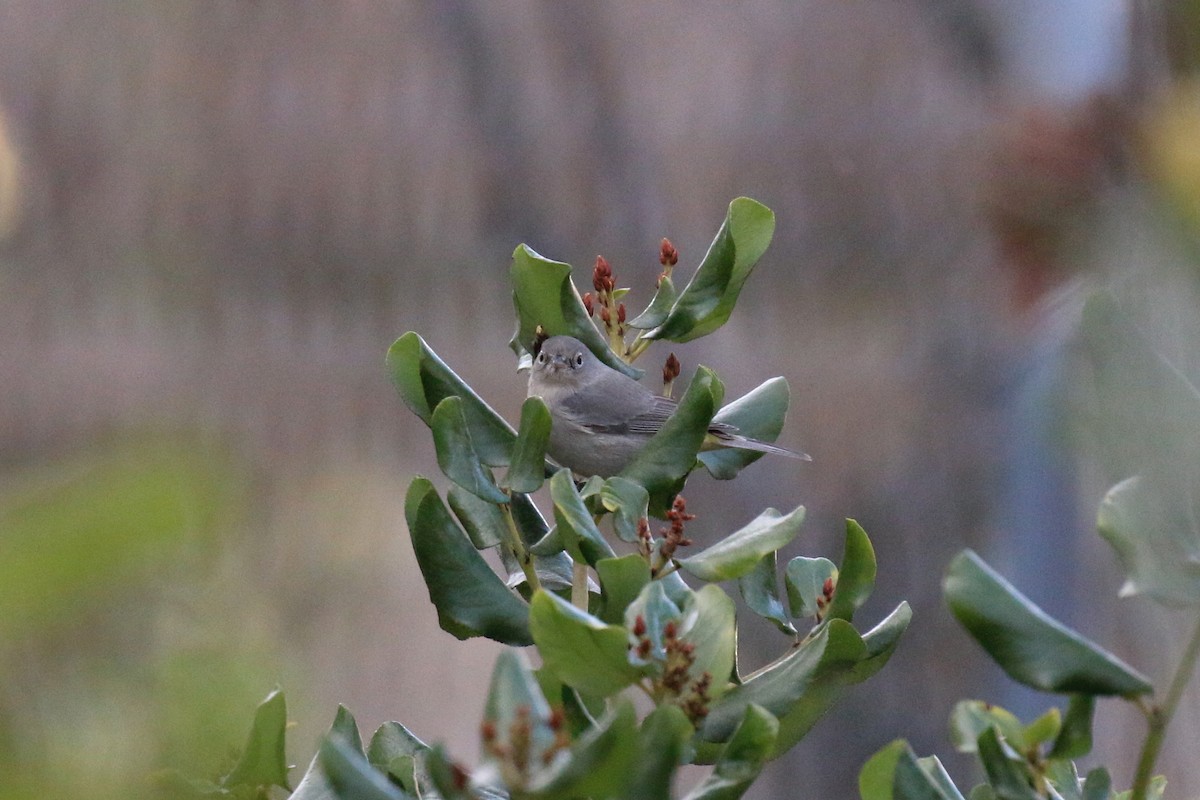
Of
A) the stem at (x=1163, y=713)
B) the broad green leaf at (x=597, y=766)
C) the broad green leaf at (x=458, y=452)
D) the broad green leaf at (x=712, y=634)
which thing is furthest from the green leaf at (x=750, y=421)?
the broad green leaf at (x=597, y=766)

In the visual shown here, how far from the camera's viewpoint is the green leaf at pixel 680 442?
0.80 metres

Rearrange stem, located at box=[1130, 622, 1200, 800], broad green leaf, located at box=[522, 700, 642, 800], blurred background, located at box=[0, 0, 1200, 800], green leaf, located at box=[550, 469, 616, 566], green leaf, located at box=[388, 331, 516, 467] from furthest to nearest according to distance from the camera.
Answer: blurred background, located at box=[0, 0, 1200, 800], green leaf, located at box=[388, 331, 516, 467], green leaf, located at box=[550, 469, 616, 566], stem, located at box=[1130, 622, 1200, 800], broad green leaf, located at box=[522, 700, 642, 800]

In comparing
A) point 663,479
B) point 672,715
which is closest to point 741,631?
point 663,479

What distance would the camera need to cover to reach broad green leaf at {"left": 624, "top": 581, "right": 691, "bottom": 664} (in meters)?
0.63

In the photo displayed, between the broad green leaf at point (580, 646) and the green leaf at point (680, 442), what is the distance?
23 cm

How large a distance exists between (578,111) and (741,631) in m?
1.72

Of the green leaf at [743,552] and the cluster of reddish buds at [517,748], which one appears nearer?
the cluster of reddish buds at [517,748]

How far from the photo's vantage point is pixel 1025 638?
0.56 metres

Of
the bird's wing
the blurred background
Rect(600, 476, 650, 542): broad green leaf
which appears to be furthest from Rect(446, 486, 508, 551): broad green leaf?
the blurred background

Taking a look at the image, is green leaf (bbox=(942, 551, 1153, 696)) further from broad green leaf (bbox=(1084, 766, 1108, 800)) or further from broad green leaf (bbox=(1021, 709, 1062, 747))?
broad green leaf (bbox=(1084, 766, 1108, 800))

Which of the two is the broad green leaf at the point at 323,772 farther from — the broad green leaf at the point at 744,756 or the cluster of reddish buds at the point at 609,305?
the cluster of reddish buds at the point at 609,305

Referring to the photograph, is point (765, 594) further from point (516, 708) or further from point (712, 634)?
point (516, 708)

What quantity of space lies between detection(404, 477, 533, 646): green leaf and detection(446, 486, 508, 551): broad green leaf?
0.06 metres

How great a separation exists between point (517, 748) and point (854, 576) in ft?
1.35
